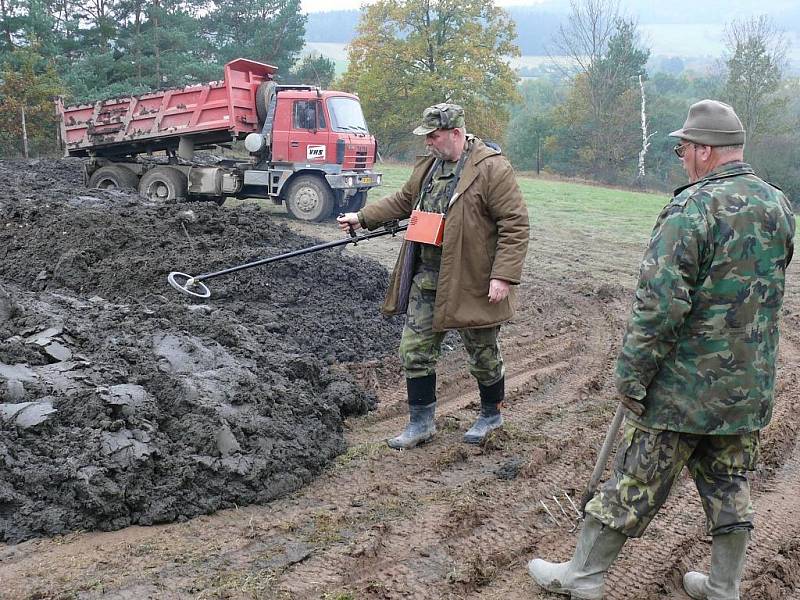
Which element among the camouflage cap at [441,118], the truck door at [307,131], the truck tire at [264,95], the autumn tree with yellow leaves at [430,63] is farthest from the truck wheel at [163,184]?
the autumn tree with yellow leaves at [430,63]

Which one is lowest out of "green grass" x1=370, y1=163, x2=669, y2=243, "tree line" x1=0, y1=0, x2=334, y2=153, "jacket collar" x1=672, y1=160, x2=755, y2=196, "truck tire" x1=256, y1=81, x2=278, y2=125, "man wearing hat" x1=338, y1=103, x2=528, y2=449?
"green grass" x1=370, y1=163, x2=669, y2=243

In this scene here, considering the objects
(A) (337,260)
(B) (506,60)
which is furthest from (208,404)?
(B) (506,60)

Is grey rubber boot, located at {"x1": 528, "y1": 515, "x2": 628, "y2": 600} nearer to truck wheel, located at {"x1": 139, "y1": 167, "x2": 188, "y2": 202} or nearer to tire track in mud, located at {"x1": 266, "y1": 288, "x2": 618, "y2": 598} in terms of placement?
tire track in mud, located at {"x1": 266, "y1": 288, "x2": 618, "y2": 598}

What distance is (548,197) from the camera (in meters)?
24.8

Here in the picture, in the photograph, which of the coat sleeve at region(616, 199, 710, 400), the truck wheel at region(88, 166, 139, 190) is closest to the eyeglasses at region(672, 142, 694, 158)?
the coat sleeve at region(616, 199, 710, 400)

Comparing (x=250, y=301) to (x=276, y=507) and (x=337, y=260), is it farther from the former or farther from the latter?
(x=276, y=507)

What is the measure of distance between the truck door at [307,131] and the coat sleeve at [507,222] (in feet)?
35.6

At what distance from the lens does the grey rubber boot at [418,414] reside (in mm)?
4961

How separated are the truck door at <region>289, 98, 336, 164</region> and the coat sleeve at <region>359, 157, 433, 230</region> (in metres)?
Result: 10.1

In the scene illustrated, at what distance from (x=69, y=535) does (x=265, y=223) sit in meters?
6.80

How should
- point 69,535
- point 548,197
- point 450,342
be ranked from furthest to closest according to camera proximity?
point 548,197
point 450,342
point 69,535

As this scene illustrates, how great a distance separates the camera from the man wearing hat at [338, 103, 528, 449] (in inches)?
181

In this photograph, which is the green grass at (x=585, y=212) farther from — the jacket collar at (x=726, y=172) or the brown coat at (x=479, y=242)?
the jacket collar at (x=726, y=172)

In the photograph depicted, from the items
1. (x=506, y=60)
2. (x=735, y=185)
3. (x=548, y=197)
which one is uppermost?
(x=506, y=60)
